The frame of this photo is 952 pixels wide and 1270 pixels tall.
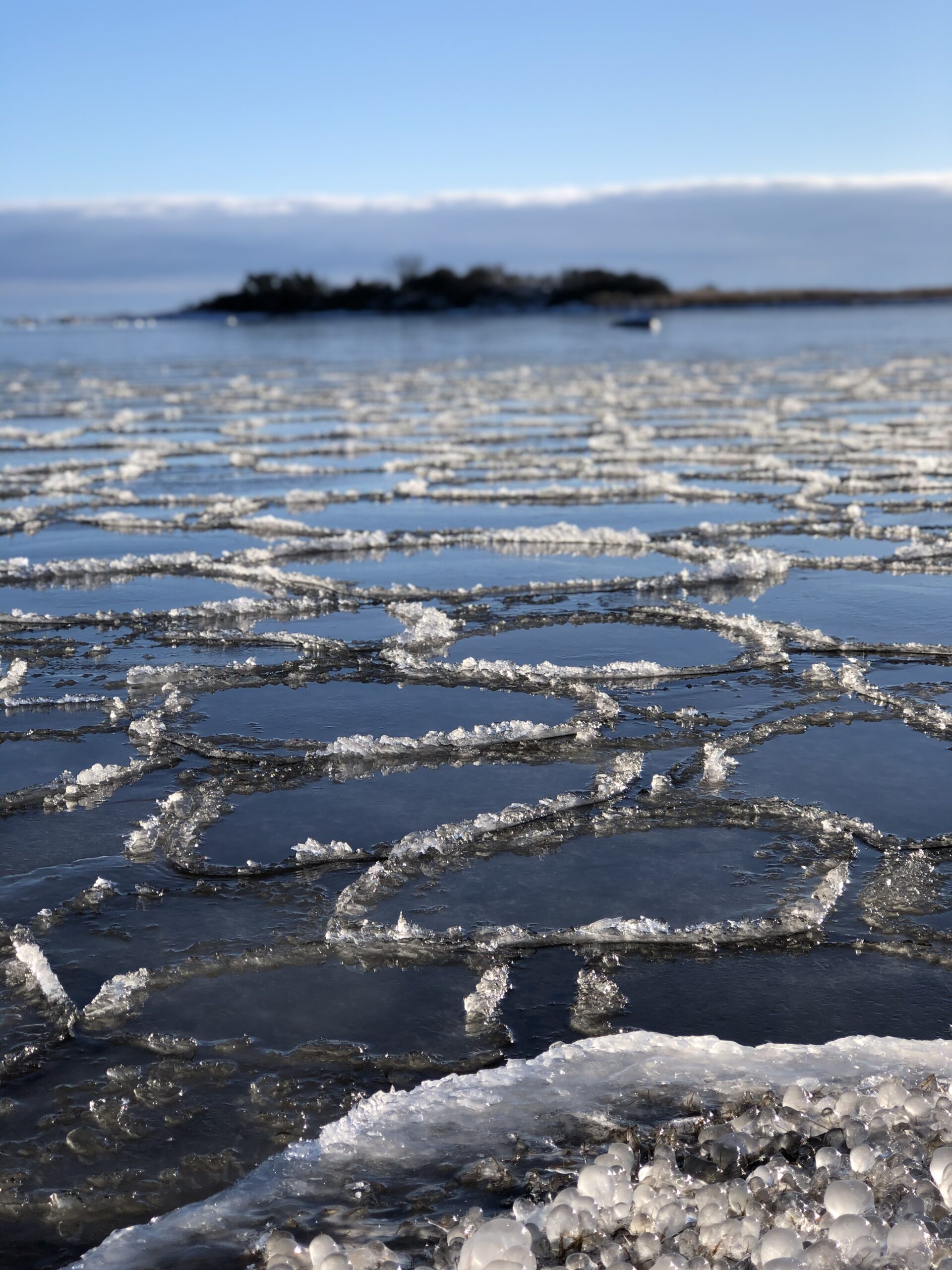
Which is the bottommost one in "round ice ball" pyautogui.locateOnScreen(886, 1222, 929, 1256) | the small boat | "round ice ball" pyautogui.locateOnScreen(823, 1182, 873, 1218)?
"round ice ball" pyautogui.locateOnScreen(886, 1222, 929, 1256)

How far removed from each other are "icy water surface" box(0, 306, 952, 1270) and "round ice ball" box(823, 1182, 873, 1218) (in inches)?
9.3

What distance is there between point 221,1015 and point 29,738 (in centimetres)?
160

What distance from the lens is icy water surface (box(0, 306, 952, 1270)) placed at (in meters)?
1.84

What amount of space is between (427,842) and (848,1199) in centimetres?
132

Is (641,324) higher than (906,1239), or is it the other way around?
(641,324)

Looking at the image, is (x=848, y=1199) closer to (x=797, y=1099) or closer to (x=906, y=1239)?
(x=906, y=1239)

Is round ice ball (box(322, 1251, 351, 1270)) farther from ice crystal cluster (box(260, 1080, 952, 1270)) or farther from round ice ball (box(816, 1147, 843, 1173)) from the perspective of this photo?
round ice ball (box(816, 1147, 843, 1173))

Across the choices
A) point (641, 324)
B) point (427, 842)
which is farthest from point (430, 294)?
point (427, 842)

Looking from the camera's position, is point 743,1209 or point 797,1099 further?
point 797,1099

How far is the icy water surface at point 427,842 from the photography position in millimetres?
1845

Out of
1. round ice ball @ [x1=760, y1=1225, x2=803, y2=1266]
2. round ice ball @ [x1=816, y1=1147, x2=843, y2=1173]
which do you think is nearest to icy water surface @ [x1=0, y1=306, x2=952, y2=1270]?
round ice ball @ [x1=760, y1=1225, x2=803, y2=1266]

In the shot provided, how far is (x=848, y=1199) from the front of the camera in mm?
1589

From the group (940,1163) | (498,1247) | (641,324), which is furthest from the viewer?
(641,324)

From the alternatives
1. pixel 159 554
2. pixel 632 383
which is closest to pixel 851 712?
pixel 159 554
